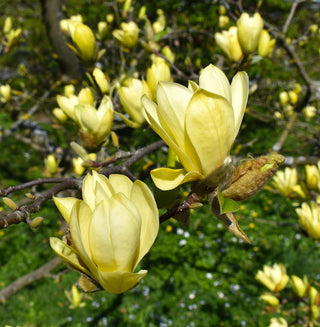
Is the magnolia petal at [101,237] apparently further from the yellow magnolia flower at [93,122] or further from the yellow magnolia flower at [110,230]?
the yellow magnolia flower at [93,122]

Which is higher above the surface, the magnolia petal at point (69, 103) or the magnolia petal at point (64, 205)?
the magnolia petal at point (64, 205)

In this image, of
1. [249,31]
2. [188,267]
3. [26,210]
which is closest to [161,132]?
[26,210]

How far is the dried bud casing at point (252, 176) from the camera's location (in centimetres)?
42

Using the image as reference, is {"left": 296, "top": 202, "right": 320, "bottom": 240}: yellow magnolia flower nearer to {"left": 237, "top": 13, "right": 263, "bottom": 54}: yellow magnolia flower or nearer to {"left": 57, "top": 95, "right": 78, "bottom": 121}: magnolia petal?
{"left": 237, "top": 13, "right": 263, "bottom": 54}: yellow magnolia flower

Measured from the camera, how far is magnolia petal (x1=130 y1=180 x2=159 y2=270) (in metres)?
0.38

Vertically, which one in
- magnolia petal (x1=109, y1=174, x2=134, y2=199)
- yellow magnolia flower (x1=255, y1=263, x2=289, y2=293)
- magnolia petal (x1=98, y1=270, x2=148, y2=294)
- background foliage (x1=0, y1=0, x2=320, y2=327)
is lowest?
background foliage (x1=0, y1=0, x2=320, y2=327)

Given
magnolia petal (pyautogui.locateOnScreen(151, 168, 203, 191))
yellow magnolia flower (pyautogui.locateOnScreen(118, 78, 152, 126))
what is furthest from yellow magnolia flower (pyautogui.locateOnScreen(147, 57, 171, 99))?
magnolia petal (pyautogui.locateOnScreen(151, 168, 203, 191))

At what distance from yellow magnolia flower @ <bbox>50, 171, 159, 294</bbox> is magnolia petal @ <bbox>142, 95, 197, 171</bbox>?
65 millimetres

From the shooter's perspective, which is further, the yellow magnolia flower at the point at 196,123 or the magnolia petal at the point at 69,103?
the magnolia petal at the point at 69,103

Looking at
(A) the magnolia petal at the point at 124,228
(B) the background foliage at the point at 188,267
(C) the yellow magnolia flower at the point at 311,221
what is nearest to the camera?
(A) the magnolia petal at the point at 124,228

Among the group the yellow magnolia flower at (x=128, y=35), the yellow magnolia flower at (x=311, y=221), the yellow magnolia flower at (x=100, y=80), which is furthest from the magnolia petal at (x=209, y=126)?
the yellow magnolia flower at (x=128, y=35)

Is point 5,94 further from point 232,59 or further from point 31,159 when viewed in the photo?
point 31,159

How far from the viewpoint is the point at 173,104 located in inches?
15.6

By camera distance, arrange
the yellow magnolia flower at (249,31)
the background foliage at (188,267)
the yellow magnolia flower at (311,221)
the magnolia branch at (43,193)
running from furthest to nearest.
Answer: the background foliage at (188,267) → the yellow magnolia flower at (311,221) → the yellow magnolia flower at (249,31) → the magnolia branch at (43,193)
